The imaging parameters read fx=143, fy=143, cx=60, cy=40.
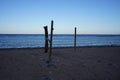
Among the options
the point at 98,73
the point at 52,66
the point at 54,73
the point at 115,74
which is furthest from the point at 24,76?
the point at 115,74

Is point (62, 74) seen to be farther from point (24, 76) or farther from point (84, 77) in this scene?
point (24, 76)

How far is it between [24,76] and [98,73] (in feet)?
13.0

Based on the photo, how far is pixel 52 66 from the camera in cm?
913

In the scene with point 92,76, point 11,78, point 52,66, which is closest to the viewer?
point 11,78

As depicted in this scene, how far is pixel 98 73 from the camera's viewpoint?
786 centimetres

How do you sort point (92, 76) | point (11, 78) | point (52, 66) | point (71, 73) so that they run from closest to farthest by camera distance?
point (11, 78)
point (92, 76)
point (71, 73)
point (52, 66)

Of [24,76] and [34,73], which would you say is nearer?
[24,76]

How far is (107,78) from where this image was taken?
708 centimetres

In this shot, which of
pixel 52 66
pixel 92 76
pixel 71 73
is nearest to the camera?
pixel 92 76

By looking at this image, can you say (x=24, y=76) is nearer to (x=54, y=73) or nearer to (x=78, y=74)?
(x=54, y=73)

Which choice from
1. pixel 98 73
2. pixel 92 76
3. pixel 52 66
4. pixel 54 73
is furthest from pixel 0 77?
pixel 98 73

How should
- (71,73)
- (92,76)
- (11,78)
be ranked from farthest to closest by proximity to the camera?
(71,73) < (92,76) < (11,78)

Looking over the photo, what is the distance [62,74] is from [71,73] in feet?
1.78

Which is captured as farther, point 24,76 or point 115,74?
point 115,74
